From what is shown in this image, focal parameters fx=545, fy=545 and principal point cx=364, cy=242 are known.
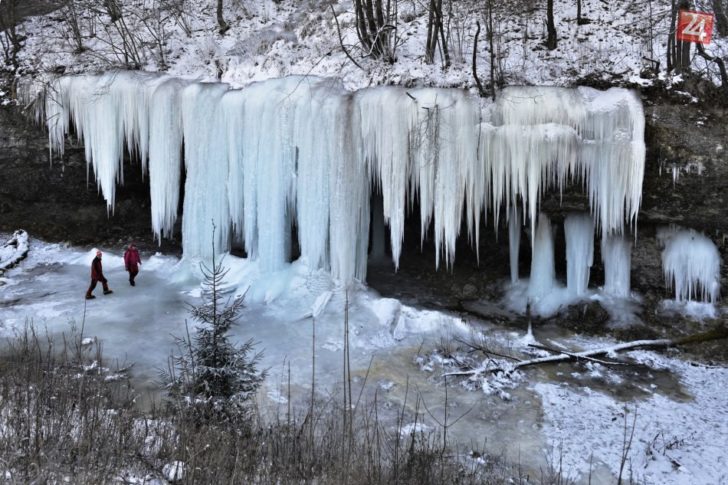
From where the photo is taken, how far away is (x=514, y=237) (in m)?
10.3

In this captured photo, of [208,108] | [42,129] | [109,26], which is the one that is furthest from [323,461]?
[109,26]

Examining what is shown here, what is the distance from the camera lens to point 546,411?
6711 mm

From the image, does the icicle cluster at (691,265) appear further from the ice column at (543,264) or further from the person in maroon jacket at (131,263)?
the person in maroon jacket at (131,263)

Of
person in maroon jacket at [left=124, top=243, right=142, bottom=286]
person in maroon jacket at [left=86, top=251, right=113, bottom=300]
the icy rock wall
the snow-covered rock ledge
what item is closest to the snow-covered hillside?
the icy rock wall

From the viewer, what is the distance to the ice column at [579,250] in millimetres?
9844

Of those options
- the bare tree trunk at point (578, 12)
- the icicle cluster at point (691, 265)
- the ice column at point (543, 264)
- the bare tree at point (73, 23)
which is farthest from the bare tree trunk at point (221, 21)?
→ the icicle cluster at point (691, 265)

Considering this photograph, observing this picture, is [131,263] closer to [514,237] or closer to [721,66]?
[514,237]

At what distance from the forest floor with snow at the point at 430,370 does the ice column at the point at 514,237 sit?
158cm

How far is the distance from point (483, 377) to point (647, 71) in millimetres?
6165

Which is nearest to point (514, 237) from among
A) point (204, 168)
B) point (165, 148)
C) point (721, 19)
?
point (721, 19)

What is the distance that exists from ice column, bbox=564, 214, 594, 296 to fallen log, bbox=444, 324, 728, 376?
153cm

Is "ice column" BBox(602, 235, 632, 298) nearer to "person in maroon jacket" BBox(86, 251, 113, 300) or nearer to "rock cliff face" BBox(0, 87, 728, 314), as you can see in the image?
"rock cliff face" BBox(0, 87, 728, 314)

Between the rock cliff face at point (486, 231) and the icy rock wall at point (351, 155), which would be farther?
the icy rock wall at point (351, 155)

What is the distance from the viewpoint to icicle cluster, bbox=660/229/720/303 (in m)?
9.25
